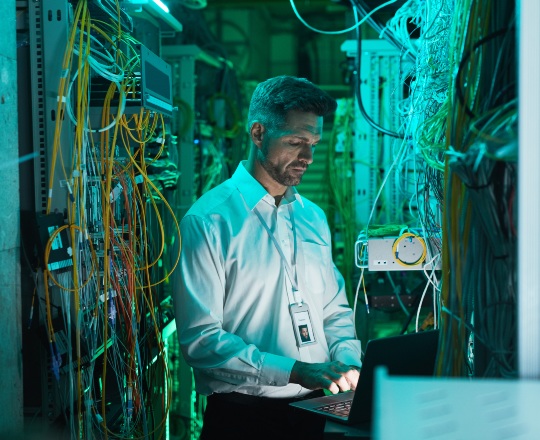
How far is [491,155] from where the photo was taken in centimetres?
97

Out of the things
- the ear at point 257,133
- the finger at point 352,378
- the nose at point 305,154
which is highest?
the ear at point 257,133

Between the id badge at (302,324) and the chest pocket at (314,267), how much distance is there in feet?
0.47

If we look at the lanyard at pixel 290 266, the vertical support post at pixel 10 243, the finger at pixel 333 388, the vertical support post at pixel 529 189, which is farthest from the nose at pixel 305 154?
the vertical support post at pixel 529 189

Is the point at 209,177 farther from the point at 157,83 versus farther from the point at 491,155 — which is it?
the point at 491,155

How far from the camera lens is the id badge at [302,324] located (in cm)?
224

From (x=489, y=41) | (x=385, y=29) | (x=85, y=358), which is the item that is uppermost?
(x=385, y=29)

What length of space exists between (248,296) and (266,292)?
62mm

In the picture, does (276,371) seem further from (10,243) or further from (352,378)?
(10,243)

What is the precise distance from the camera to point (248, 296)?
7.38 feet

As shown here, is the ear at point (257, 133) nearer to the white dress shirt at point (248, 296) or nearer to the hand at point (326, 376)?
the white dress shirt at point (248, 296)

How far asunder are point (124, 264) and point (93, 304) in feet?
0.90

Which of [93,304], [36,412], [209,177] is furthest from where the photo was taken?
[209,177]

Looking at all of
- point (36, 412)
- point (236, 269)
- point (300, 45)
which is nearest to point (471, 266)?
point (236, 269)

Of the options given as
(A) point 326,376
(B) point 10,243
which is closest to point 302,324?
(A) point 326,376
